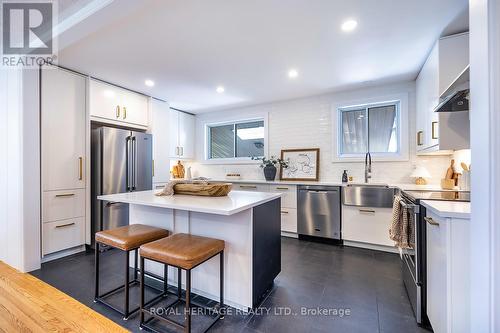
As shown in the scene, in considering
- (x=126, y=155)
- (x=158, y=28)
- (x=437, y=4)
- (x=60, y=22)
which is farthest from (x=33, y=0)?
(x=437, y=4)

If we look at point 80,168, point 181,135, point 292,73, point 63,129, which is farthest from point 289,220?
point 63,129

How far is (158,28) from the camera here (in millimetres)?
2072

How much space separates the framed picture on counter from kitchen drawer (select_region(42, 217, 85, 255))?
10.5 ft

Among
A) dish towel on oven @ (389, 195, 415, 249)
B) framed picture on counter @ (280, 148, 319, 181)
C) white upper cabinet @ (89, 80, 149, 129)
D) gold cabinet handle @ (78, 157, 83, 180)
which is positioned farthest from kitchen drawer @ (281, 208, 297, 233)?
gold cabinet handle @ (78, 157, 83, 180)

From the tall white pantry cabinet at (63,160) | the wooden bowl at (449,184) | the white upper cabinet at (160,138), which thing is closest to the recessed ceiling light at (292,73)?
the wooden bowl at (449,184)

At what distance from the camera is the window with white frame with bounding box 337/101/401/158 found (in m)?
3.56

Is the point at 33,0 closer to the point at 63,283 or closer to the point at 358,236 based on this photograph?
the point at 63,283

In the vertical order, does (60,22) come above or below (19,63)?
above

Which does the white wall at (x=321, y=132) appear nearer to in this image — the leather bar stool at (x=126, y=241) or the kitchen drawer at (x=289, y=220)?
the kitchen drawer at (x=289, y=220)

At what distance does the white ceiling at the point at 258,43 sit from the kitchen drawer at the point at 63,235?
2.01 meters

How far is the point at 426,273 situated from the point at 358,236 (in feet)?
5.42

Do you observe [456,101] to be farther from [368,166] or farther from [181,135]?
[181,135]

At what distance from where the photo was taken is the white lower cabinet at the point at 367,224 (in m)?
3.05

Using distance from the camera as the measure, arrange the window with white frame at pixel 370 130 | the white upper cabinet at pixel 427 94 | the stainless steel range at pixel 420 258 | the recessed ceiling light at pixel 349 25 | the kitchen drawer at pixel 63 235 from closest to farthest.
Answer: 1. the stainless steel range at pixel 420 258
2. the recessed ceiling light at pixel 349 25
3. the white upper cabinet at pixel 427 94
4. the kitchen drawer at pixel 63 235
5. the window with white frame at pixel 370 130
